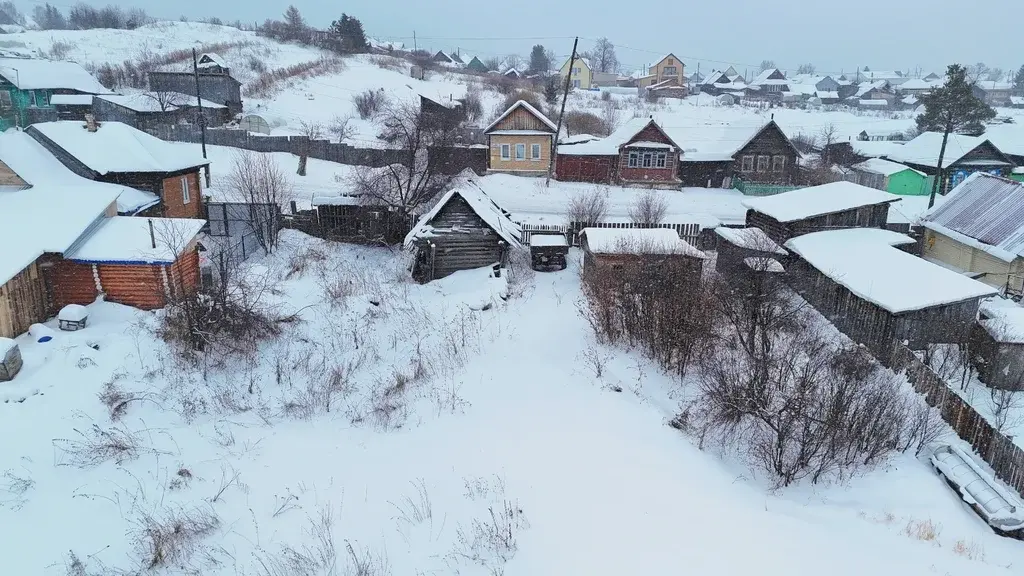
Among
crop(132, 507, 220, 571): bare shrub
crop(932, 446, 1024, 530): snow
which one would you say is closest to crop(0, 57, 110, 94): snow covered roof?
crop(132, 507, 220, 571): bare shrub

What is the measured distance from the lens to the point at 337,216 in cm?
2381

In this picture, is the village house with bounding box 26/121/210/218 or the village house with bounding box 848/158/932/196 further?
the village house with bounding box 848/158/932/196

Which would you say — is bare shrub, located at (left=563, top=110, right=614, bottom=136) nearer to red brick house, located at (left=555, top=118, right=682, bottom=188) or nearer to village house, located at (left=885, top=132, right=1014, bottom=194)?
red brick house, located at (left=555, top=118, right=682, bottom=188)

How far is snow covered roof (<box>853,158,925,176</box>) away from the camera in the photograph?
37844 millimetres

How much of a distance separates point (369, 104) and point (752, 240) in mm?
36764

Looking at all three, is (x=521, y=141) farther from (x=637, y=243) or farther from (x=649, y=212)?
(x=637, y=243)

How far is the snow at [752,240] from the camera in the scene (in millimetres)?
20047

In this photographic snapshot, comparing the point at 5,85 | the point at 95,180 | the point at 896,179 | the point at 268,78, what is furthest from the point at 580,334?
the point at 268,78

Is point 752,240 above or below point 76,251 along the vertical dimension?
below

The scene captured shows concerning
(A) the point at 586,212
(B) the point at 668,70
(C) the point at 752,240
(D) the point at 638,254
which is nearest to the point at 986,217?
(C) the point at 752,240

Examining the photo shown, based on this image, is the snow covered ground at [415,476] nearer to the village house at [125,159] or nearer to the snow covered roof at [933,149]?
the village house at [125,159]

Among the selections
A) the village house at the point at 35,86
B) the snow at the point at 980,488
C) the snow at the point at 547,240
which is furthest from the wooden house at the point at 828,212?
the village house at the point at 35,86

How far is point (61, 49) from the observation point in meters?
61.8

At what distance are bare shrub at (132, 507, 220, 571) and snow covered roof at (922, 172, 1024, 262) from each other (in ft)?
80.4
